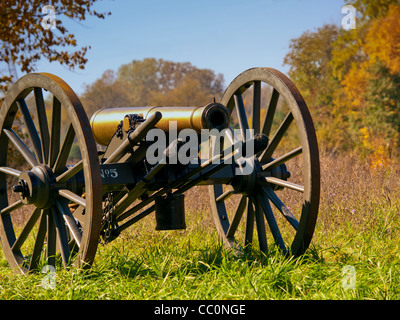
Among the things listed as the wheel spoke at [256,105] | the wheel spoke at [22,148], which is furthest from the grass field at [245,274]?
the wheel spoke at [256,105]

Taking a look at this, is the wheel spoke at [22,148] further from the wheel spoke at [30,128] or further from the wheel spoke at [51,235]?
the wheel spoke at [51,235]

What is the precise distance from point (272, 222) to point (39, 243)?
74.9 inches

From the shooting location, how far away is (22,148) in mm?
4711

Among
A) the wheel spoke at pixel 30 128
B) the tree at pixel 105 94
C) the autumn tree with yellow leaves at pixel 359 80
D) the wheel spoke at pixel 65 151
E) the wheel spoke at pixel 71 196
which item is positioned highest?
the tree at pixel 105 94

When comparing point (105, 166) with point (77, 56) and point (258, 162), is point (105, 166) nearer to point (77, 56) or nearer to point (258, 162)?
point (258, 162)

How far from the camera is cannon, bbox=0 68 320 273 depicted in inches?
150

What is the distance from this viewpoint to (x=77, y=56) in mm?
11547

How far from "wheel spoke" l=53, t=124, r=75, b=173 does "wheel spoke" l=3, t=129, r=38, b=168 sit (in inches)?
14.7

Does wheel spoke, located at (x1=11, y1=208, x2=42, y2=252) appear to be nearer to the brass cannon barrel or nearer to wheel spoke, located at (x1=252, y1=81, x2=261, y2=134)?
the brass cannon barrel

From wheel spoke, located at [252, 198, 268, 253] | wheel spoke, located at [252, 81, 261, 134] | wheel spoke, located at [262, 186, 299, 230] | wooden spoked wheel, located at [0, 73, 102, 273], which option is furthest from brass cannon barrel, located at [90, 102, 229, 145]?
wheel spoke, located at [252, 198, 268, 253]

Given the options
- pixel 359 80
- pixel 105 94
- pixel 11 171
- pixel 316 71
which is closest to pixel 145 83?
pixel 105 94

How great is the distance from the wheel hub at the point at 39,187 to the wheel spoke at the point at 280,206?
5.62 feet

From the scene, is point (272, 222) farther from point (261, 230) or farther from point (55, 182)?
point (55, 182)

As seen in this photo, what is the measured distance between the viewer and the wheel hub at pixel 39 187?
4145mm
